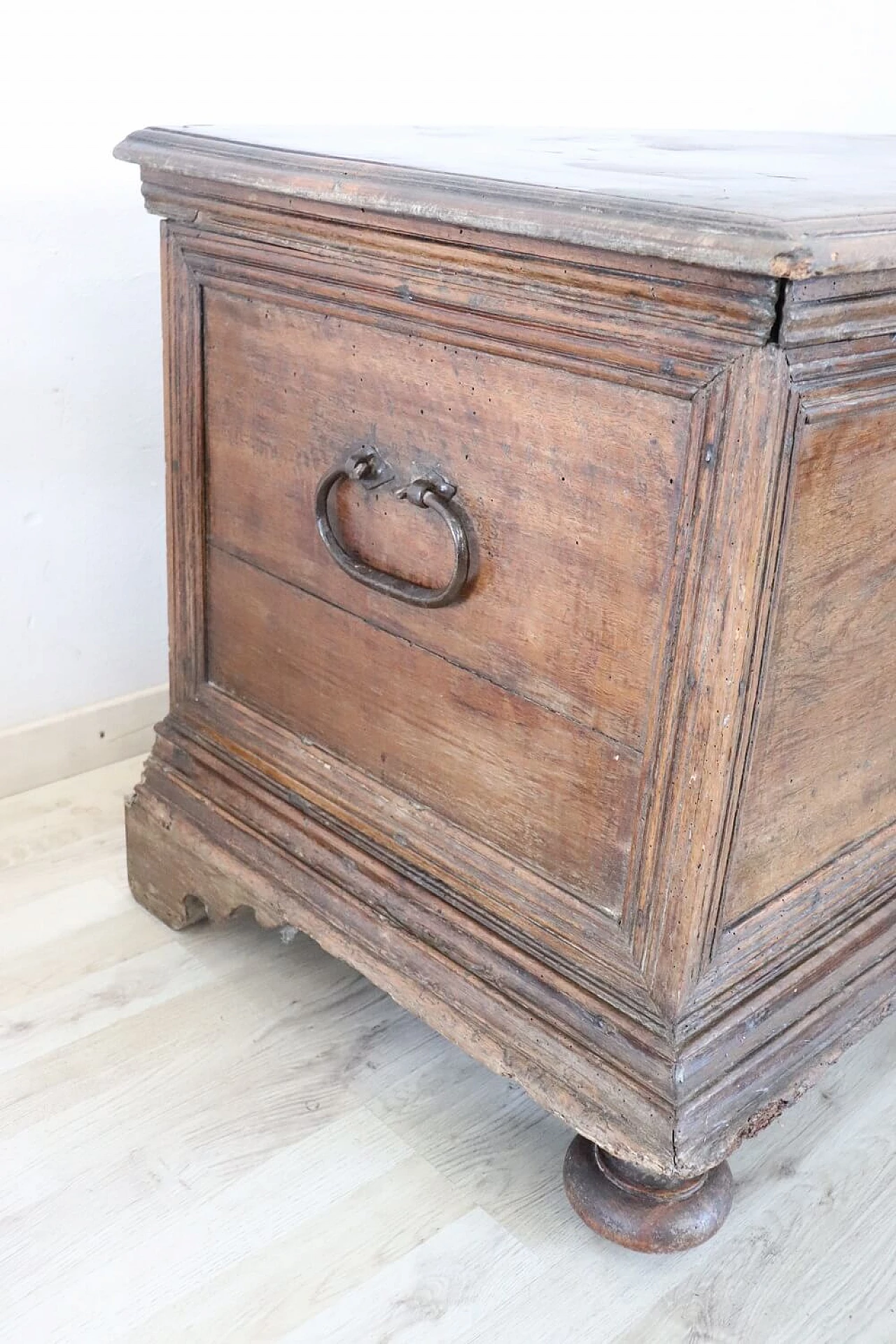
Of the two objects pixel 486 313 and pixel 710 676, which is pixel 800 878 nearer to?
pixel 710 676

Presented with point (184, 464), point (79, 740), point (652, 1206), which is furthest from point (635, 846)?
point (79, 740)

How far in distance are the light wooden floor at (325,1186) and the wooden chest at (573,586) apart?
2.6 inches

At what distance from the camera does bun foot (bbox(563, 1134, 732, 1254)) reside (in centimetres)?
87

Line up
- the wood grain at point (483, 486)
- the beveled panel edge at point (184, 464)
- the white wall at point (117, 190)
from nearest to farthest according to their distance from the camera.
→ the wood grain at point (483, 486) < the beveled panel edge at point (184, 464) < the white wall at point (117, 190)

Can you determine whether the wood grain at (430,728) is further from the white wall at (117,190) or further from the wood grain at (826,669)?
the white wall at (117,190)

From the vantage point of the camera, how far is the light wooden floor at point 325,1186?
0.86 metres

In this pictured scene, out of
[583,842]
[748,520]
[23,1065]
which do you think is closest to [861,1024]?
[583,842]

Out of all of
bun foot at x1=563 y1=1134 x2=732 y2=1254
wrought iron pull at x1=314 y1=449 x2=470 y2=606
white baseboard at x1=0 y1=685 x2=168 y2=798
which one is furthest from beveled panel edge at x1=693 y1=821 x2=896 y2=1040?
white baseboard at x1=0 y1=685 x2=168 y2=798

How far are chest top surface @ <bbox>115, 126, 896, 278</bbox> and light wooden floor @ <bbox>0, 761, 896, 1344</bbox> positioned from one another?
0.67 m

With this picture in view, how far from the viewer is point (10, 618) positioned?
4.73 ft

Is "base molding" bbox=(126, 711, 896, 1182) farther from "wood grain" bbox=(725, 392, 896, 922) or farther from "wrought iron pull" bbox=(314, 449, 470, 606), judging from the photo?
"wrought iron pull" bbox=(314, 449, 470, 606)

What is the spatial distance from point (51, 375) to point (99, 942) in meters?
0.60

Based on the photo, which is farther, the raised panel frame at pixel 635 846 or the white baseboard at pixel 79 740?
the white baseboard at pixel 79 740

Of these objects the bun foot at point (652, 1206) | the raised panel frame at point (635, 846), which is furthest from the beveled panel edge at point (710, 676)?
the bun foot at point (652, 1206)
